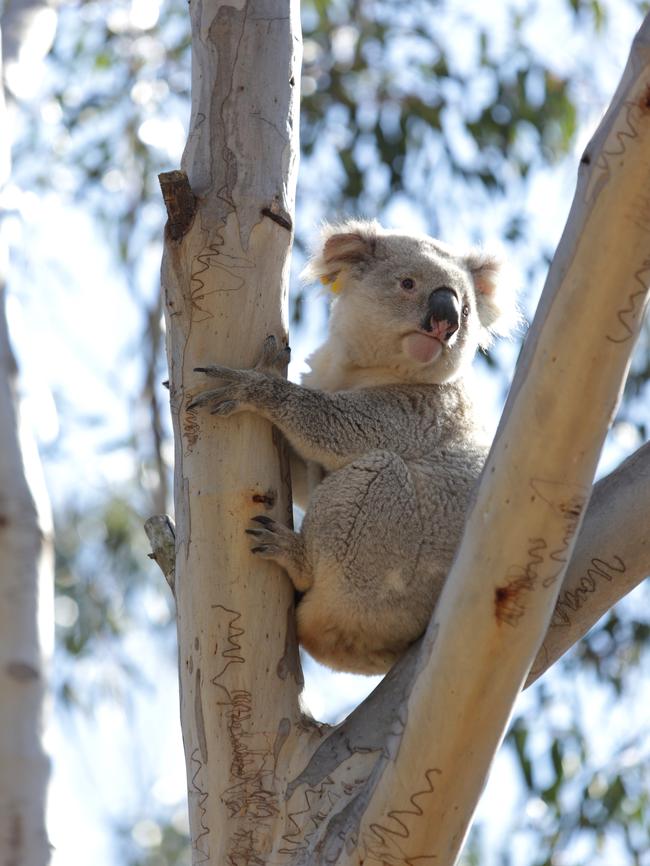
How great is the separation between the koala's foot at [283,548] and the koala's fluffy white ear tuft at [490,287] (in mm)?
1225

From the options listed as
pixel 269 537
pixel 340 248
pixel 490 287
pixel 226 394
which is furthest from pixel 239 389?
pixel 490 287

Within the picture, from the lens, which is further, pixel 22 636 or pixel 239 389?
pixel 22 636

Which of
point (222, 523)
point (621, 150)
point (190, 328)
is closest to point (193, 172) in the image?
point (190, 328)

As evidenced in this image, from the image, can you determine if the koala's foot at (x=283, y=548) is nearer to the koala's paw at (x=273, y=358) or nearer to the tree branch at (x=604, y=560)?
the koala's paw at (x=273, y=358)

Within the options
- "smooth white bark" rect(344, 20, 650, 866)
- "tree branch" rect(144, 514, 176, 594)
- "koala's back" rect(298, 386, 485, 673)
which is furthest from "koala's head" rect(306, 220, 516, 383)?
"smooth white bark" rect(344, 20, 650, 866)

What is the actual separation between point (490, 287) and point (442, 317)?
1.53 ft

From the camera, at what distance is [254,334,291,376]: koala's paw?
2340mm

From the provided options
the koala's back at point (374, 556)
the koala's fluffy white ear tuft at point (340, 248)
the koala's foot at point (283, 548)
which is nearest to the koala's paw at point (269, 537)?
the koala's foot at point (283, 548)

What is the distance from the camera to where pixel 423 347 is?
2945 mm

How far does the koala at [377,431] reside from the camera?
7.96 ft

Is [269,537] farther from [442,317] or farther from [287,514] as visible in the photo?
[442,317]

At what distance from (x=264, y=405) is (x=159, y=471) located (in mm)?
2998

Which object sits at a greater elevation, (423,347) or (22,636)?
(423,347)

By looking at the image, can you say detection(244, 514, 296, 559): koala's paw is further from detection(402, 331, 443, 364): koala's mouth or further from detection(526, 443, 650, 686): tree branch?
detection(402, 331, 443, 364): koala's mouth
